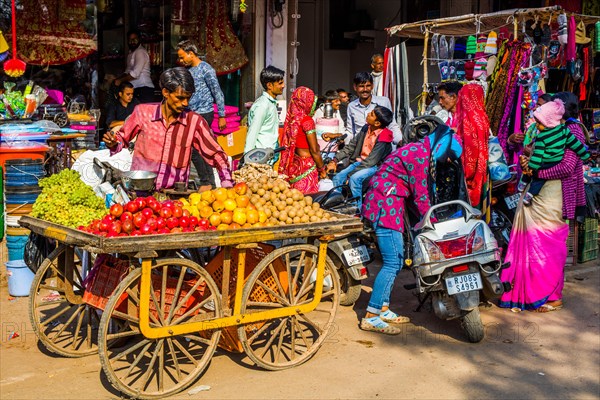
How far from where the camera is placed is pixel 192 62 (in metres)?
8.33

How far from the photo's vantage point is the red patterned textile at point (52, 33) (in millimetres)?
9852

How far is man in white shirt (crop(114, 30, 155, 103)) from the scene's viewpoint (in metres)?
11.0

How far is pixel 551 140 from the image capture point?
6137 mm

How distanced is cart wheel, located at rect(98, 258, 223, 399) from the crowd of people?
2.90 feet

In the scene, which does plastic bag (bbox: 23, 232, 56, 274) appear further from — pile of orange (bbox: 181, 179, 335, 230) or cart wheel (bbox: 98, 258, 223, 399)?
pile of orange (bbox: 181, 179, 335, 230)

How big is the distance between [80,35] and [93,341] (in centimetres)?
615

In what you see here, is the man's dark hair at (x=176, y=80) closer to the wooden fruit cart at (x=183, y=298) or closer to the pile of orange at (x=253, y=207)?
the pile of orange at (x=253, y=207)

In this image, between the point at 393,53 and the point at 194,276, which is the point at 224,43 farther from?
the point at 194,276

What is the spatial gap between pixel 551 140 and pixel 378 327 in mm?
2121

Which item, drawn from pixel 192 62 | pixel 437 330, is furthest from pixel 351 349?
pixel 192 62

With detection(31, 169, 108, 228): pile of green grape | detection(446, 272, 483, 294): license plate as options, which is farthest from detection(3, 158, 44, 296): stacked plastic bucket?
detection(446, 272, 483, 294): license plate

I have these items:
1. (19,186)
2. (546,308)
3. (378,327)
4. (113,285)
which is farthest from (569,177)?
(19,186)

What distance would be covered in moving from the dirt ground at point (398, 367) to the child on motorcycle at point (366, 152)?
1.21m

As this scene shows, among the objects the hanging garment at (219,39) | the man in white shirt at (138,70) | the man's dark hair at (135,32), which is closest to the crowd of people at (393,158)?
the hanging garment at (219,39)
